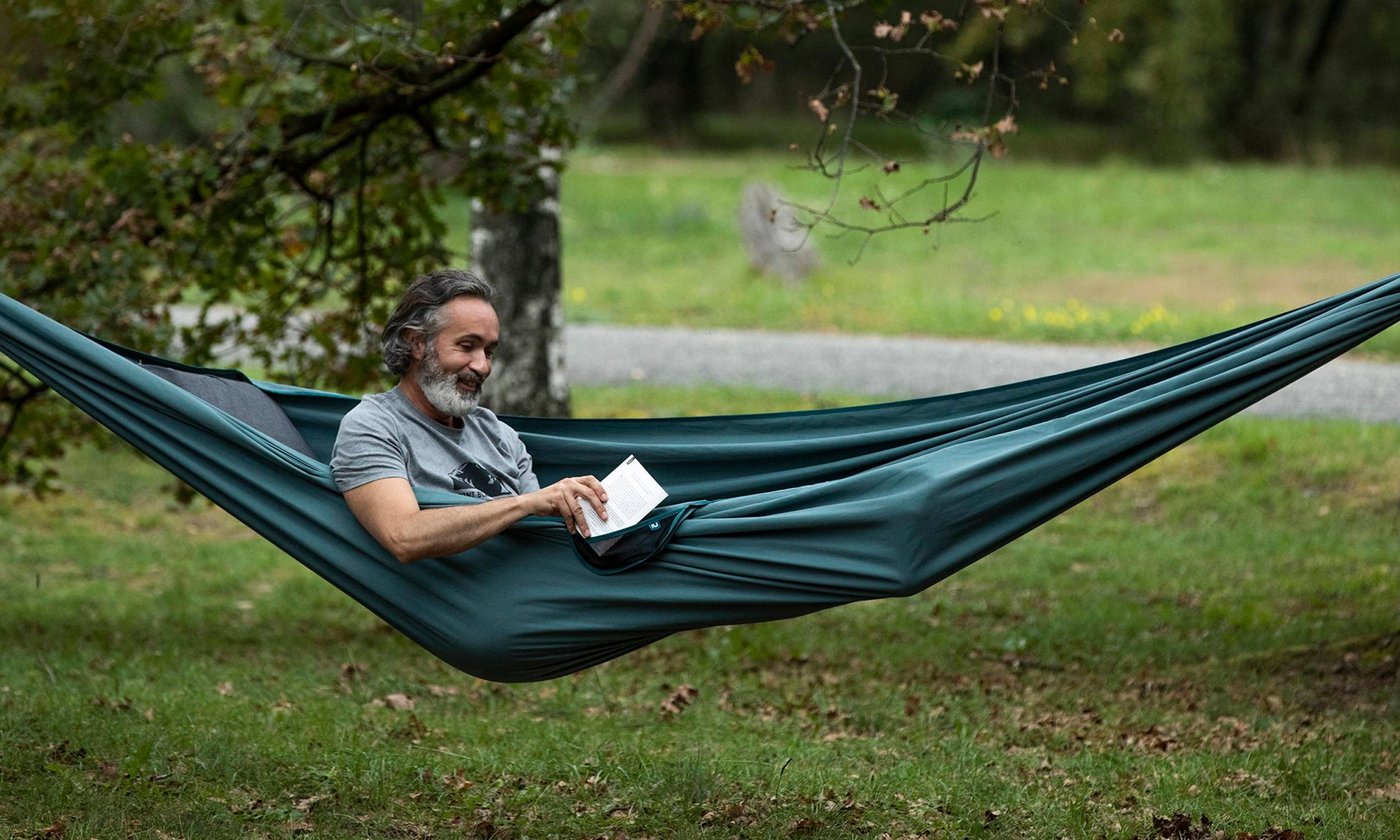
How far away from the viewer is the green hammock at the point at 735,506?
10.0ft

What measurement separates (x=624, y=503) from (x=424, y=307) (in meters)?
0.67

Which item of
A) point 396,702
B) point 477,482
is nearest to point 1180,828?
point 477,482

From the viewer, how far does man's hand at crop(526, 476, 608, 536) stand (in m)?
3.12

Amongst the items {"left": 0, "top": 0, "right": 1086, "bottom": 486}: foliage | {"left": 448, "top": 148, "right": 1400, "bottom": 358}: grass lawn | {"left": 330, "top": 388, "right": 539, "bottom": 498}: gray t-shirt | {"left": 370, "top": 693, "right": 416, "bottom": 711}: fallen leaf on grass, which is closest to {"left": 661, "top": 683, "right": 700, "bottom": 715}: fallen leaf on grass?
{"left": 370, "top": 693, "right": 416, "bottom": 711}: fallen leaf on grass

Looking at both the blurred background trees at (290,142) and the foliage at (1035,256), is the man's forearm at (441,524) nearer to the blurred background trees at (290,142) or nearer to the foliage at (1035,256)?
the blurred background trees at (290,142)

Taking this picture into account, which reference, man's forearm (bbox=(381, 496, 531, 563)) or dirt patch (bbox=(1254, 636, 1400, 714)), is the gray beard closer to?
man's forearm (bbox=(381, 496, 531, 563))

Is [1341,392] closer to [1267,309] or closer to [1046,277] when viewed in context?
[1267,309]

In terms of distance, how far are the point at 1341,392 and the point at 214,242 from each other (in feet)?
21.2

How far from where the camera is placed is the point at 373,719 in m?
4.30

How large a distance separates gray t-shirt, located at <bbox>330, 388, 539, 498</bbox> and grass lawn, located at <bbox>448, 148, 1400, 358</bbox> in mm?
5818

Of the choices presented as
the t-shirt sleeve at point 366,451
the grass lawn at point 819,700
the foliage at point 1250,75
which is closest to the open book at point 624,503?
the t-shirt sleeve at point 366,451

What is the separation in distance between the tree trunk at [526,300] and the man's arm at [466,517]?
393 cm

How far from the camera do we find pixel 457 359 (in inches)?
130

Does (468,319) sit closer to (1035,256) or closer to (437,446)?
(437,446)
